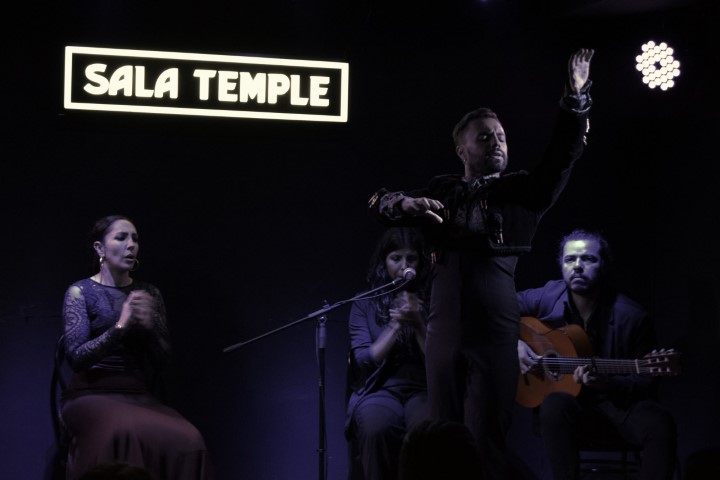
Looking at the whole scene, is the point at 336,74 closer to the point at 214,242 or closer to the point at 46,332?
the point at 214,242

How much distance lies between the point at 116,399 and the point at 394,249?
158 cm

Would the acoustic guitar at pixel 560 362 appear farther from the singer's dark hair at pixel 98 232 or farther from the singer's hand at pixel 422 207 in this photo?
the singer's dark hair at pixel 98 232

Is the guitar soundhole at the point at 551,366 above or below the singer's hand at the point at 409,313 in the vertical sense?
below

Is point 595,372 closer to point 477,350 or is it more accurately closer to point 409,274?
point 409,274

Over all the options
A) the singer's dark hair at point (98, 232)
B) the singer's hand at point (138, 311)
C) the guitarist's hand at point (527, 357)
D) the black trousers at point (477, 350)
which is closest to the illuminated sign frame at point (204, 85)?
the singer's dark hair at point (98, 232)

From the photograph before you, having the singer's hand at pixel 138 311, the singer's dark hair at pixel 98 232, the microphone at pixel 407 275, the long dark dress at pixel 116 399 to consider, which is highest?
the singer's dark hair at pixel 98 232

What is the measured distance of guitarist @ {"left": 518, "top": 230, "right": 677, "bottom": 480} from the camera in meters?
4.47

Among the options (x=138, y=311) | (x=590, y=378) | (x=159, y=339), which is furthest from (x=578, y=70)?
(x=159, y=339)

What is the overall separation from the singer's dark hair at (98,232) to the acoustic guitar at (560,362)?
86.3 inches

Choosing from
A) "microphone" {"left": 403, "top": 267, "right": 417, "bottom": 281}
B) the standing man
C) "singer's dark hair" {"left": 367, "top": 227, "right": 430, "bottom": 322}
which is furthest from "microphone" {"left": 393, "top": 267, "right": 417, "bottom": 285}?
the standing man

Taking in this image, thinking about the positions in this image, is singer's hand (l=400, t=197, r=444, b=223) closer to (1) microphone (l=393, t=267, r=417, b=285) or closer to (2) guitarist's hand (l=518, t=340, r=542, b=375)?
(1) microphone (l=393, t=267, r=417, b=285)

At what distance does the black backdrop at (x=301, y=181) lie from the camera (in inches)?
203

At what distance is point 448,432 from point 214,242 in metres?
3.50

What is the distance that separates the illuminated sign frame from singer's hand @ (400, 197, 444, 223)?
234 centimetres
